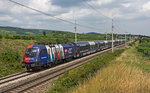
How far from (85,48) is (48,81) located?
71.2ft

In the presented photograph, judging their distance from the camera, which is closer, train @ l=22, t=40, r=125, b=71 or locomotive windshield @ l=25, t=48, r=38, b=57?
train @ l=22, t=40, r=125, b=71

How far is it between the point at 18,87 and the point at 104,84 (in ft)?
25.8

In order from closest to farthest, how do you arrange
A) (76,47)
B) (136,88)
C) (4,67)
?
(136,88) → (4,67) → (76,47)

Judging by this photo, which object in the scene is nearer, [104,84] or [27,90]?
[104,84]

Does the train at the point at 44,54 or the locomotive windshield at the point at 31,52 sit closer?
the train at the point at 44,54

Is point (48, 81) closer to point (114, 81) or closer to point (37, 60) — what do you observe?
point (37, 60)

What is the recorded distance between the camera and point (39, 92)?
11.8 m

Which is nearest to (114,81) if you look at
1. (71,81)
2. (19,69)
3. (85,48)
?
(71,81)

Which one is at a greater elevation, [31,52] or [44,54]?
[31,52]

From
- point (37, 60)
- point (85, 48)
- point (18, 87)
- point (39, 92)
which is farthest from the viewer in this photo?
point (85, 48)

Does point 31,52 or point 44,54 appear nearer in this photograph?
point 31,52

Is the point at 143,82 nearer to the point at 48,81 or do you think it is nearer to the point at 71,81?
the point at 71,81

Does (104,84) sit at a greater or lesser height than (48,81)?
greater

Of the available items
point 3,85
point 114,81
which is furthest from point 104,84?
point 3,85
